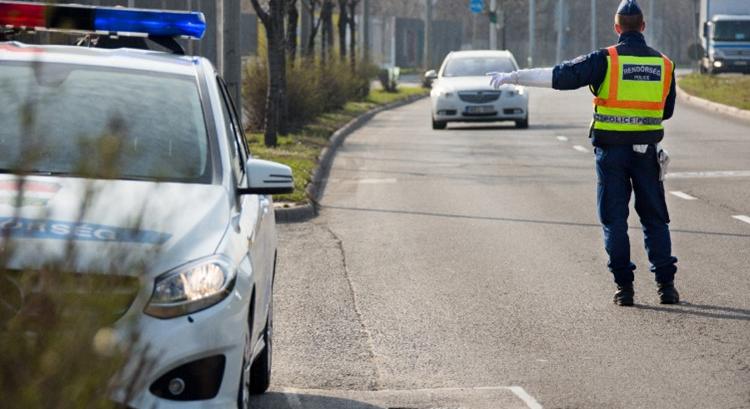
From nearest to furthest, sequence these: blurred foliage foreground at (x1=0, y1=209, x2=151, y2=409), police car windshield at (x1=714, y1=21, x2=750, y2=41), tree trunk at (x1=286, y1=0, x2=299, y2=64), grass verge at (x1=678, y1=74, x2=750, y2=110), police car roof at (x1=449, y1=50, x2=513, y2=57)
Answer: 1. blurred foliage foreground at (x1=0, y1=209, x2=151, y2=409)
2. tree trunk at (x1=286, y1=0, x2=299, y2=64)
3. police car roof at (x1=449, y1=50, x2=513, y2=57)
4. grass verge at (x1=678, y1=74, x2=750, y2=110)
5. police car windshield at (x1=714, y1=21, x2=750, y2=41)

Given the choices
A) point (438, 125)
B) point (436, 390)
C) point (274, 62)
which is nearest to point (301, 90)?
point (438, 125)

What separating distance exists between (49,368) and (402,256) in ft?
28.9

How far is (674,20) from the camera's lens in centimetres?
11150

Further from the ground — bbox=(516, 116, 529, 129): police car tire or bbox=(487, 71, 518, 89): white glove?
bbox=(487, 71, 518, 89): white glove

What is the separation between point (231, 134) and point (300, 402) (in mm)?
1184

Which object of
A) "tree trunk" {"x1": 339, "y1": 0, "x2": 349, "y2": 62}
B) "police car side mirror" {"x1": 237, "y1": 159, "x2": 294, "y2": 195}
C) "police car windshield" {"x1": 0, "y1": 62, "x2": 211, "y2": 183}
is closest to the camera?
"police car windshield" {"x1": 0, "y1": 62, "x2": 211, "y2": 183}

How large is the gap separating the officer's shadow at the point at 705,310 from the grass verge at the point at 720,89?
26480mm

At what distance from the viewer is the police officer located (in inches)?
361

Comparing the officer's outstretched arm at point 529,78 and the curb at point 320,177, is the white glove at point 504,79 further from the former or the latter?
the curb at point 320,177

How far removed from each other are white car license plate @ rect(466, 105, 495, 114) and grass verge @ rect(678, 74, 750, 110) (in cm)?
784

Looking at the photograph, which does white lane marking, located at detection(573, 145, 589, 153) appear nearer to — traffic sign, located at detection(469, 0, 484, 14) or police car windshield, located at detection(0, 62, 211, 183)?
police car windshield, located at detection(0, 62, 211, 183)

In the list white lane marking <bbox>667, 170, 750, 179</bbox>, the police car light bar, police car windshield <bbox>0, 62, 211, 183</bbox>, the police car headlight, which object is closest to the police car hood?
the police car headlight

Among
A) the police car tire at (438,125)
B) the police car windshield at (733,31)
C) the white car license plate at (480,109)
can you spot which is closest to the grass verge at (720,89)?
the police car windshield at (733,31)

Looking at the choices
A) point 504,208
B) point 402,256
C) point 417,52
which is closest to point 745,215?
point 504,208
